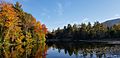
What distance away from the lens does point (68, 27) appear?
574 feet

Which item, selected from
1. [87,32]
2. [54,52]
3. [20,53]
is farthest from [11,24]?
[87,32]

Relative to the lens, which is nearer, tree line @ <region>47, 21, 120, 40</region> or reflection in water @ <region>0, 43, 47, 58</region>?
reflection in water @ <region>0, 43, 47, 58</region>

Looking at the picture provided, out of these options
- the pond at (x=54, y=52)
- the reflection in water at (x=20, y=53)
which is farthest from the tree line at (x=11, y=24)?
the reflection in water at (x=20, y=53)

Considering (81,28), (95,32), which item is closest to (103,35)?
(95,32)

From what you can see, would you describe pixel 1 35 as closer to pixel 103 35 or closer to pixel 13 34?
pixel 13 34

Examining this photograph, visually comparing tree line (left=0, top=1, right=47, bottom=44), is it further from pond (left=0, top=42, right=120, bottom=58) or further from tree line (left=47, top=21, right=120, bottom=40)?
tree line (left=47, top=21, right=120, bottom=40)

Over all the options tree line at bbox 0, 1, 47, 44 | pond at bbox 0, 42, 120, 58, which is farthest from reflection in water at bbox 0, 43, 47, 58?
tree line at bbox 0, 1, 47, 44

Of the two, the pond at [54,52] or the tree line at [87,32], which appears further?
the tree line at [87,32]

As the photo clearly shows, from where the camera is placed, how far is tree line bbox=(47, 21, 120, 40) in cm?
13175

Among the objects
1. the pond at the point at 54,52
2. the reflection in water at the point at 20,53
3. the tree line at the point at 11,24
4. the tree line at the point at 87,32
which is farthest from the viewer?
the tree line at the point at 87,32

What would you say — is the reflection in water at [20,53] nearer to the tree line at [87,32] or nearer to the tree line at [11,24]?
the tree line at [11,24]

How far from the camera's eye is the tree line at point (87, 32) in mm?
131750

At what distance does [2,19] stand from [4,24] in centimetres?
141

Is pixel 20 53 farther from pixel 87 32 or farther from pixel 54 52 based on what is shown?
pixel 87 32
